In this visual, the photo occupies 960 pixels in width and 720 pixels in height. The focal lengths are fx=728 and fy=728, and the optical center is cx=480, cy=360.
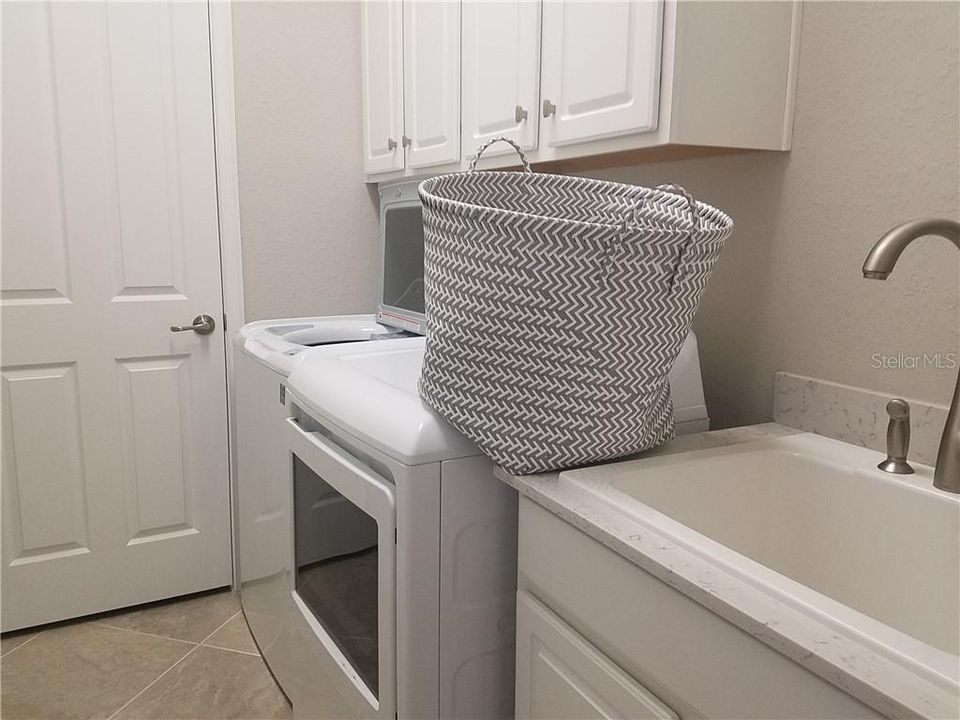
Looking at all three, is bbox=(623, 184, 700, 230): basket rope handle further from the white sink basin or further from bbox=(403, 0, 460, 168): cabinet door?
bbox=(403, 0, 460, 168): cabinet door

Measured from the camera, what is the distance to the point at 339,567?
4.50 ft

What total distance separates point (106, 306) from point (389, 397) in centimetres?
142

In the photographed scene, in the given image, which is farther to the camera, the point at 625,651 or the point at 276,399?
the point at 276,399

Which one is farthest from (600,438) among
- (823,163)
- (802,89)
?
(802,89)

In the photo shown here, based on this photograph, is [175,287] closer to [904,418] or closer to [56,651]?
[56,651]

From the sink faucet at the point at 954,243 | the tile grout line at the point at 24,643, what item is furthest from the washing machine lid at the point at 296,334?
the sink faucet at the point at 954,243

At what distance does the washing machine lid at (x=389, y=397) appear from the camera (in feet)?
3.59

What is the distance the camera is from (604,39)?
132 centimetres

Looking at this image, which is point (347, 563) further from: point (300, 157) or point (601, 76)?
point (300, 157)

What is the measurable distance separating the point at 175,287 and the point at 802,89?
185cm

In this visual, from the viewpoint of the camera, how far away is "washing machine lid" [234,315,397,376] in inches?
69.5

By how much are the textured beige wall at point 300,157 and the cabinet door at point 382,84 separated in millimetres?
86

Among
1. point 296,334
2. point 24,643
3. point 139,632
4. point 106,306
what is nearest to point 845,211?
point 296,334
